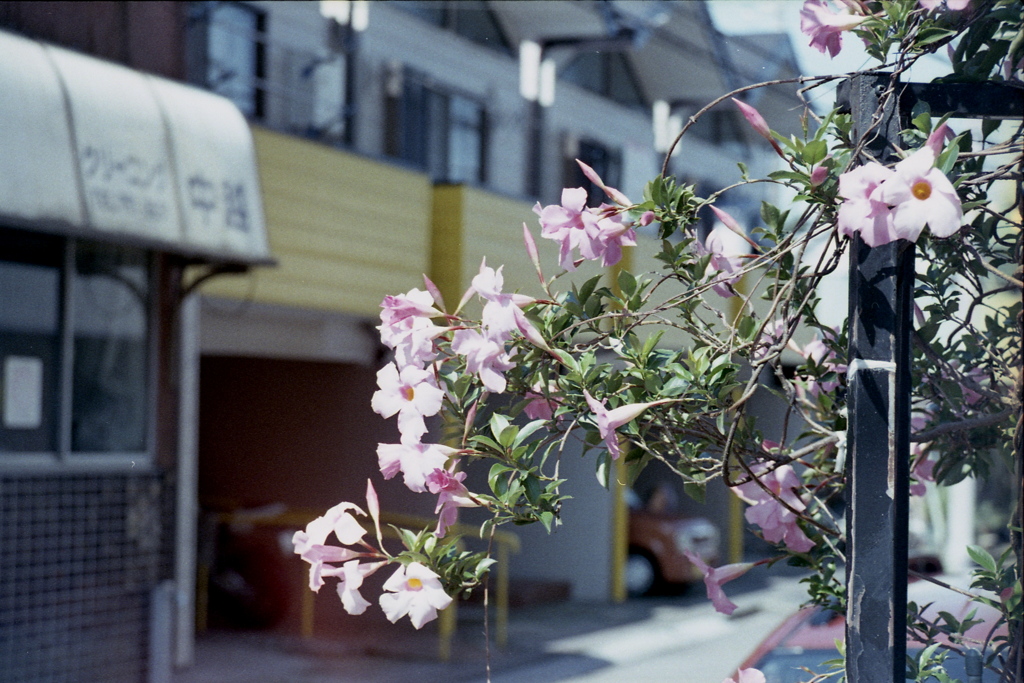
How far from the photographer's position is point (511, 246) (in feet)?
Result: 38.5

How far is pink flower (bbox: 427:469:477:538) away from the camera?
180cm

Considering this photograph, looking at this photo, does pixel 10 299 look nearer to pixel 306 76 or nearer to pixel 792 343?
pixel 306 76

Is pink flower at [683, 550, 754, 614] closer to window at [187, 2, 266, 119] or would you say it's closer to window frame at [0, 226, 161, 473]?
window frame at [0, 226, 161, 473]

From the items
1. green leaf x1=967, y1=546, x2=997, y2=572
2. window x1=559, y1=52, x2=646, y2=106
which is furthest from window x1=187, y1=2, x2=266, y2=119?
green leaf x1=967, y1=546, x2=997, y2=572

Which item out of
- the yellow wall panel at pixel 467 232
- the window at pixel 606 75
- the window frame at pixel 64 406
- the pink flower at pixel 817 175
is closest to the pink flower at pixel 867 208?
the pink flower at pixel 817 175

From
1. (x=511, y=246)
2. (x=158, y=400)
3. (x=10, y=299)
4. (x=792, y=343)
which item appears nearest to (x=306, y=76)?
(x=511, y=246)

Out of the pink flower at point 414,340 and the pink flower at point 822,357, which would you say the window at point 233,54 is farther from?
the pink flower at point 414,340

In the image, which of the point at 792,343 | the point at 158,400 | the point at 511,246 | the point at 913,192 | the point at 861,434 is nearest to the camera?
the point at 913,192

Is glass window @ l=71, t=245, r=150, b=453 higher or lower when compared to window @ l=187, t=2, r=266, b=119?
lower

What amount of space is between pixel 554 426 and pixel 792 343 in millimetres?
658

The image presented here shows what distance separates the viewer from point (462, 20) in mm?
14023

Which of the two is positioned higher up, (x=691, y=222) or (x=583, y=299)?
(x=691, y=222)

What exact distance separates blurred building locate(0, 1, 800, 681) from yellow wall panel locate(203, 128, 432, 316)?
23 millimetres

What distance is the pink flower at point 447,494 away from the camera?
180 centimetres
